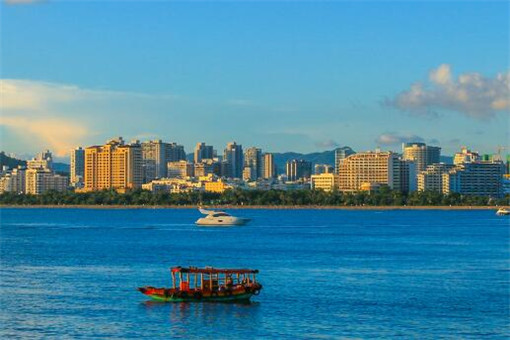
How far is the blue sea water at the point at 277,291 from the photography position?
1284 inches

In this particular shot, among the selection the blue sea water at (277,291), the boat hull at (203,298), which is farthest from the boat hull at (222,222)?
the boat hull at (203,298)

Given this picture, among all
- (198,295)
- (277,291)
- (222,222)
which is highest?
(222,222)

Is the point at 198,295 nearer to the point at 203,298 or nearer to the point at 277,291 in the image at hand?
the point at 203,298

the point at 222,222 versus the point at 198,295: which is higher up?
the point at 222,222

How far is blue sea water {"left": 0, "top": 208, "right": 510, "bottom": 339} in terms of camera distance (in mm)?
32625

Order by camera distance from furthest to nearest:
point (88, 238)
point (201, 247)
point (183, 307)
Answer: point (88, 238), point (201, 247), point (183, 307)

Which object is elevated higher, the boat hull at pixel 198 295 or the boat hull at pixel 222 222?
the boat hull at pixel 222 222

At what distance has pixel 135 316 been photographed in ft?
115

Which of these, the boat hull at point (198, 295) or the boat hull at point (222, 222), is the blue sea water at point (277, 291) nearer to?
the boat hull at point (198, 295)

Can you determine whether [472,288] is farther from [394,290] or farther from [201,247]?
[201,247]

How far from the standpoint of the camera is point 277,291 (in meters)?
40.9

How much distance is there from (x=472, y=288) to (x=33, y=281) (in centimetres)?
1746

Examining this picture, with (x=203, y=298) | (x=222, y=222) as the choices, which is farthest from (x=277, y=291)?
(x=222, y=222)

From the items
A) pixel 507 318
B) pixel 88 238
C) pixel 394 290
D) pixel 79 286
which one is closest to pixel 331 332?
pixel 507 318
